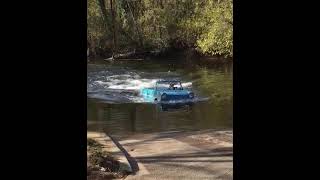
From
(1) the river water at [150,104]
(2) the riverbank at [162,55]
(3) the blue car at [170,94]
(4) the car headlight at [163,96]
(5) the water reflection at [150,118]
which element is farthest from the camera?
(2) the riverbank at [162,55]

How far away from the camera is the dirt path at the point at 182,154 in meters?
9.38

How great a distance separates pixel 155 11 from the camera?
33062mm

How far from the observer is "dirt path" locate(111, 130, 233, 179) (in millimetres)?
9383

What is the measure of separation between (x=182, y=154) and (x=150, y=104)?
39.1 feet

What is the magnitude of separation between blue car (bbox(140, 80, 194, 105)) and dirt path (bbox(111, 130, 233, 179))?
22.3ft

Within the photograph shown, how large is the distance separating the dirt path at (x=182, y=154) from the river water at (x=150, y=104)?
1818 mm

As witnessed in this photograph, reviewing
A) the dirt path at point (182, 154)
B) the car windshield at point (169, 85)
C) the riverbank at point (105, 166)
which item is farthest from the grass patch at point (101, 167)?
the car windshield at point (169, 85)

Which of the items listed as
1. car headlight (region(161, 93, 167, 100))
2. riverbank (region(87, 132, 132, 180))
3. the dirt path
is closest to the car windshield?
car headlight (region(161, 93, 167, 100))

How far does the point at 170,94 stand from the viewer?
22891 mm

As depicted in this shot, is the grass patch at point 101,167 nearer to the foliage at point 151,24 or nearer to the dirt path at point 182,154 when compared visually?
the dirt path at point 182,154

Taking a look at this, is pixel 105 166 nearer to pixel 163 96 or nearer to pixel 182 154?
pixel 182 154
